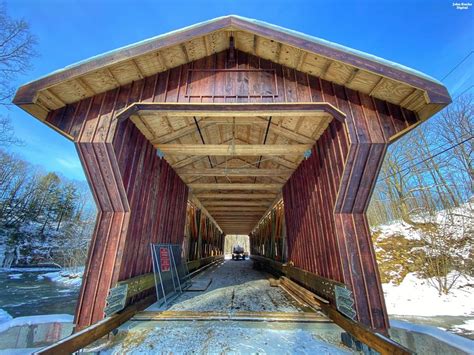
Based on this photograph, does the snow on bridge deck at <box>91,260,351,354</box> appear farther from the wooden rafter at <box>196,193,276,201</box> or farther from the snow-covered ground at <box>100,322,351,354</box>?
the wooden rafter at <box>196,193,276,201</box>

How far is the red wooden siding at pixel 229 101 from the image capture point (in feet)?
12.6

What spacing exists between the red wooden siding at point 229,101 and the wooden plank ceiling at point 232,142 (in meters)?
0.49

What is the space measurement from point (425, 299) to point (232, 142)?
39.8ft

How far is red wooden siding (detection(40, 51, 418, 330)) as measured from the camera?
385 centimetres

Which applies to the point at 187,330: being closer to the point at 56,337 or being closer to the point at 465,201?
the point at 56,337

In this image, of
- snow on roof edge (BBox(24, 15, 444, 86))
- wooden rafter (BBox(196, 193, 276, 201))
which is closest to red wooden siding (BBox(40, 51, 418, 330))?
snow on roof edge (BBox(24, 15, 444, 86))

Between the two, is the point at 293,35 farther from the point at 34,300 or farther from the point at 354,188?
the point at 34,300

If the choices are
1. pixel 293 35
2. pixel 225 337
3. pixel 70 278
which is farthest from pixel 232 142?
pixel 70 278

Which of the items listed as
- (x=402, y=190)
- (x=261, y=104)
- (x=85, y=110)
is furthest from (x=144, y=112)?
(x=402, y=190)

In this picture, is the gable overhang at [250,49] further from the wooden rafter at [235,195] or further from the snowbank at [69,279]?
the snowbank at [69,279]

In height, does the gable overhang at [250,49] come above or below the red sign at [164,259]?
above

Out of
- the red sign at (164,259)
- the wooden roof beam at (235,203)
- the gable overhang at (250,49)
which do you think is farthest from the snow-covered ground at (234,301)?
the wooden roof beam at (235,203)

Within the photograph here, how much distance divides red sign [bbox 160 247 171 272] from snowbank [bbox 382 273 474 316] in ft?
33.4

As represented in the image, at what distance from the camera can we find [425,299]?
10281mm
